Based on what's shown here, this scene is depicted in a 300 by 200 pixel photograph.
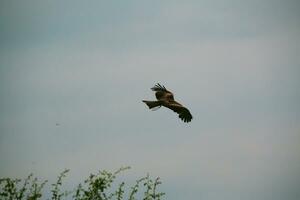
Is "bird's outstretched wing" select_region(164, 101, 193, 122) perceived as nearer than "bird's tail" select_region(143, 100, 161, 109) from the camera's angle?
No

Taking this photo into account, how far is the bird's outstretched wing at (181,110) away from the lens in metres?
29.5

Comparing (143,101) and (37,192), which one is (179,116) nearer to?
(143,101)

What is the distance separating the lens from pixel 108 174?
100 ft

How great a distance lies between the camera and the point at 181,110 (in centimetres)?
2978

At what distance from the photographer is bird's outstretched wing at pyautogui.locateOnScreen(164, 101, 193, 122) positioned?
2953 centimetres

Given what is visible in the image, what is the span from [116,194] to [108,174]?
0.67 meters

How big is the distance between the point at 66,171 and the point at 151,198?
285cm

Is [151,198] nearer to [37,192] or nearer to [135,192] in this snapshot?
[135,192]

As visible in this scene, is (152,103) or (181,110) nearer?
(152,103)

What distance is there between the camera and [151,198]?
30.5 meters

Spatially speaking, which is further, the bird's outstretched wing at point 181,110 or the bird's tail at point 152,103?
the bird's outstretched wing at point 181,110

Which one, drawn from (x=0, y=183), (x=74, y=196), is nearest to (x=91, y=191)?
(x=74, y=196)

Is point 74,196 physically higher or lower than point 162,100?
lower

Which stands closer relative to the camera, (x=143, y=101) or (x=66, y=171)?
(x=143, y=101)
